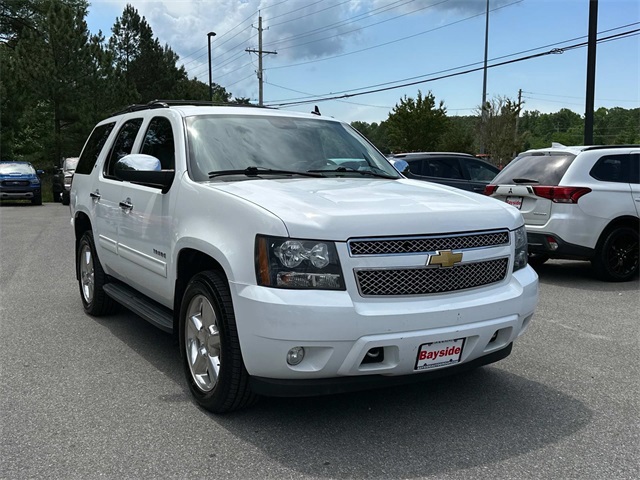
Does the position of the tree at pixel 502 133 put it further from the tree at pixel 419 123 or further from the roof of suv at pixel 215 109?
the roof of suv at pixel 215 109

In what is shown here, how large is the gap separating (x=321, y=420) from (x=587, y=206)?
221 inches

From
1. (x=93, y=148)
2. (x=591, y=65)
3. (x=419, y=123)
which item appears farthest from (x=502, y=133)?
(x=93, y=148)

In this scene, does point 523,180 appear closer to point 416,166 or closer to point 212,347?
point 416,166

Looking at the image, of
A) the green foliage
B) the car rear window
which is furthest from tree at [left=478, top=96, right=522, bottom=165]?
the car rear window

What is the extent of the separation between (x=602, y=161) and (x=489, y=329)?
559 centimetres

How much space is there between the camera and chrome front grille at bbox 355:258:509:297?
3262 millimetres

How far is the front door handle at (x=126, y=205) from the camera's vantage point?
195 inches

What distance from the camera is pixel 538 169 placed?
841 cm

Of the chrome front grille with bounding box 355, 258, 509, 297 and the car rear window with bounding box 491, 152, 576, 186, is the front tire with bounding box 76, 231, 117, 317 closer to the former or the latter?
the chrome front grille with bounding box 355, 258, 509, 297

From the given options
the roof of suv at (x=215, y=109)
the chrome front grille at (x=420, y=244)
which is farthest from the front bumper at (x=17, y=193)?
the chrome front grille at (x=420, y=244)

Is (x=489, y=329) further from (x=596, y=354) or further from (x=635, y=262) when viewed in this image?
(x=635, y=262)

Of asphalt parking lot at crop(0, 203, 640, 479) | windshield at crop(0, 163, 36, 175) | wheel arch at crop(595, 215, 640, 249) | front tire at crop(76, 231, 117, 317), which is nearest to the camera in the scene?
asphalt parking lot at crop(0, 203, 640, 479)

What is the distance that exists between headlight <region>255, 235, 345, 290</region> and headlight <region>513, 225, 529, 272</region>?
1286 millimetres

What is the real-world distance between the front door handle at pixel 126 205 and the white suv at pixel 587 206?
528 centimetres
